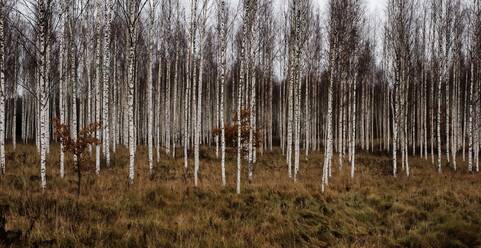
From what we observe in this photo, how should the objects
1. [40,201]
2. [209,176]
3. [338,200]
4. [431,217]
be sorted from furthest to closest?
[209,176] < [338,200] < [431,217] < [40,201]

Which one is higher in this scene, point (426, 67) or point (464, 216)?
point (426, 67)

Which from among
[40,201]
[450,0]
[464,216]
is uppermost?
[450,0]

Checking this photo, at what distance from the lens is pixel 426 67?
23609 millimetres

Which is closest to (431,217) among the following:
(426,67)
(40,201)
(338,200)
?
(338,200)

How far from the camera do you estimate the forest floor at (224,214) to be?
570 cm

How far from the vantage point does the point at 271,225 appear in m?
6.75

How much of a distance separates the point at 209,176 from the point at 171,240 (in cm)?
Answer: 733

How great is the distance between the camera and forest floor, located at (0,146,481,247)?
5695 millimetres

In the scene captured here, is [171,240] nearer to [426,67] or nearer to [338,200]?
[338,200]

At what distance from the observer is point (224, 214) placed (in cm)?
771

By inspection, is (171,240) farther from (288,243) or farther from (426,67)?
(426,67)

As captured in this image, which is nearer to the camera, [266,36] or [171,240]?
[171,240]

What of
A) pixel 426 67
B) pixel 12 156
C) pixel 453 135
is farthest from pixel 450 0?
→ pixel 12 156

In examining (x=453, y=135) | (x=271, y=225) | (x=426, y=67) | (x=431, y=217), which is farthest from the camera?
(x=426, y=67)
